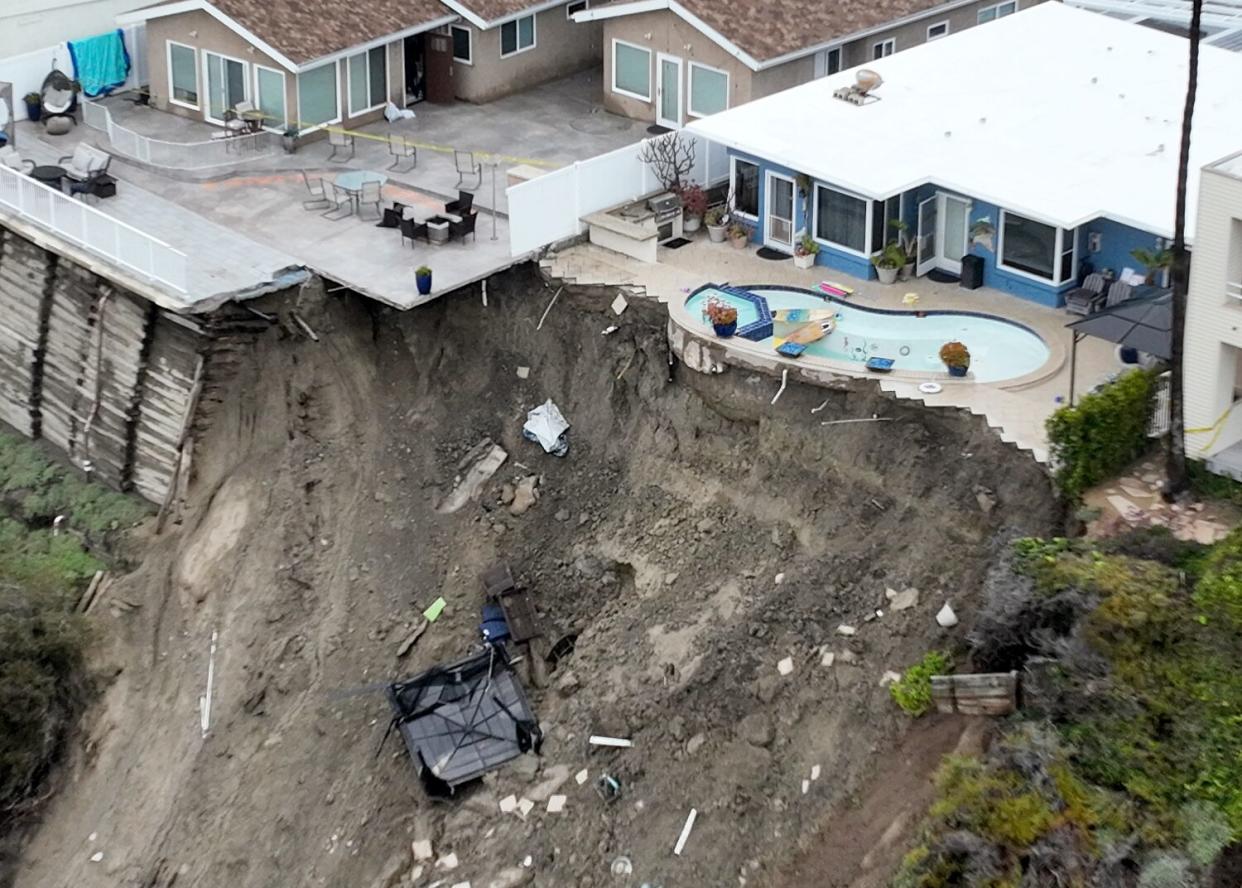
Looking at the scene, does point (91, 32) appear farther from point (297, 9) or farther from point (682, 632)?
point (682, 632)

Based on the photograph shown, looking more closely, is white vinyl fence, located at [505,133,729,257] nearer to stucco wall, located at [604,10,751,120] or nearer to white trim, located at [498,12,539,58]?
stucco wall, located at [604,10,751,120]

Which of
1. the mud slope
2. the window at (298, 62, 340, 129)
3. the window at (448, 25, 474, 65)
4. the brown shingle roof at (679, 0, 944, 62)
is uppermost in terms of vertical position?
the brown shingle roof at (679, 0, 944, 62)

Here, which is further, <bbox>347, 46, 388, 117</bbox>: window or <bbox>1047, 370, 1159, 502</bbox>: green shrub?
<bbox>347, 46, 388, 117</bbox>: window

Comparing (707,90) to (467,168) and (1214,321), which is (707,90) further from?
(1214,321)

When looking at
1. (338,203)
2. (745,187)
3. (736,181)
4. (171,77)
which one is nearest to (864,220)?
(745,187)

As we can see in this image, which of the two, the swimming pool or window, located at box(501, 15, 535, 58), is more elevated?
window, located at box(501, 15, 535, 58)

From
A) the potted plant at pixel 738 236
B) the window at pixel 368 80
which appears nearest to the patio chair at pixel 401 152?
the window at pixel 368 80

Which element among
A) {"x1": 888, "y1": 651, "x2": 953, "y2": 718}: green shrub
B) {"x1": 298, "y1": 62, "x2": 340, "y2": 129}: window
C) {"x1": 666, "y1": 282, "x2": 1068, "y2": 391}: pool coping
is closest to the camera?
{"x1": 888, "y1": 651, "x2": 953, "y2": 718}: green shrub

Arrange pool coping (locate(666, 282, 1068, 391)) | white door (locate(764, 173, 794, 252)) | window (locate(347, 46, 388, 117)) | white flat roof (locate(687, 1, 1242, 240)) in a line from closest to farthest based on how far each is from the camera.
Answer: pool coping (locate(666, 282, 1068, 391)), white flat roof (locate(687, 1, 1242, 240)), white door (locate(764, 173, 794, 252)), window (locate(347, 46, 388, 117))

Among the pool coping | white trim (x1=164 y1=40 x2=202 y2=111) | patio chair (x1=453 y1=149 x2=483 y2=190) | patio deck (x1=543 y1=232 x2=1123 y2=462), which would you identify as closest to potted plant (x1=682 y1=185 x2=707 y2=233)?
patio deck (x1=543 y1=232 x2=1123 y2=462)
